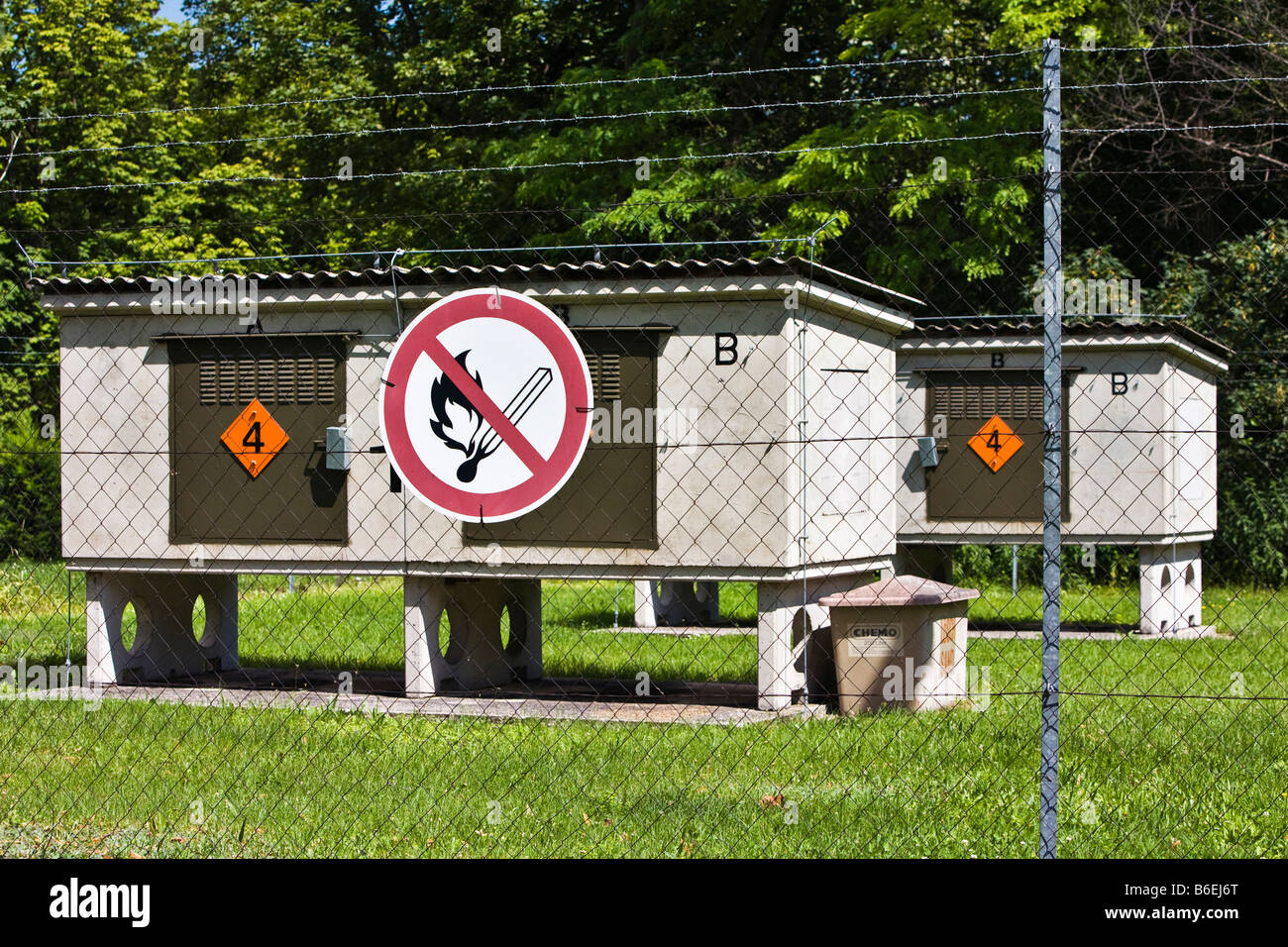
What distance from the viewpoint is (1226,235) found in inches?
1006

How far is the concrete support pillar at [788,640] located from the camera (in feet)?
34.4

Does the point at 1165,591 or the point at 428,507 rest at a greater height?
the point at 428,507

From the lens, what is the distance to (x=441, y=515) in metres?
11.1

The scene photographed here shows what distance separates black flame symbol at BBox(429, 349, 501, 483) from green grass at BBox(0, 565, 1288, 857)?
1.89 meters

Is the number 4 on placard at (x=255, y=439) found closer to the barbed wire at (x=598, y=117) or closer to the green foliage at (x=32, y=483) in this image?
the barbed wire at (x=598, y=117)

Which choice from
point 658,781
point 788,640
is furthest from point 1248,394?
point 658,781

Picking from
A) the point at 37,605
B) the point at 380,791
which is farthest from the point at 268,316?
the point at 37,605

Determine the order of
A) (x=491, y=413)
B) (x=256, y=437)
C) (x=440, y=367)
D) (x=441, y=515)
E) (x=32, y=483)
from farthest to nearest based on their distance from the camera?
(x=32, y=483) → (x=256, y=437) → (x=441, y=515) → (x=440, y=367) → (x=491, y=413)

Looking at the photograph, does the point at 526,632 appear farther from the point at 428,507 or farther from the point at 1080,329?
the point at 1080,329

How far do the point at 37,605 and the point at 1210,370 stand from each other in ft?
50.2

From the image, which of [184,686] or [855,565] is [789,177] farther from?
[184,686]

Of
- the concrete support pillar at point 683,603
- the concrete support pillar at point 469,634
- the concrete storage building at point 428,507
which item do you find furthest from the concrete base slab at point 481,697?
the concrete support pillar at point 683,603

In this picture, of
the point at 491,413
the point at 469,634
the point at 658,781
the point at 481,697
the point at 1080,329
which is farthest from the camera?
the point at 1080,329

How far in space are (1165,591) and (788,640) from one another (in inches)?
293
